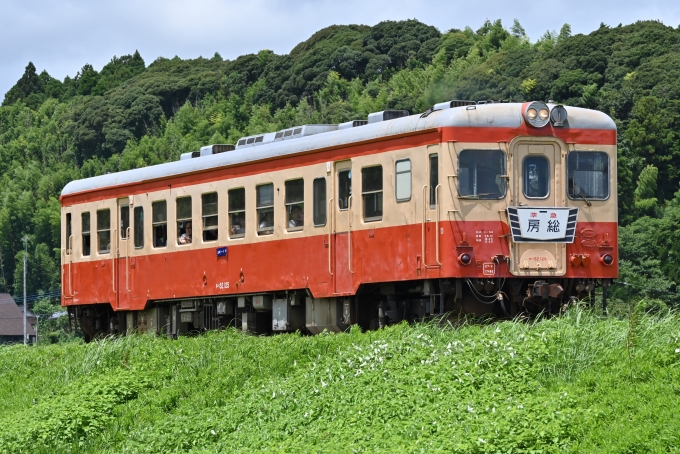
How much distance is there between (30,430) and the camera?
45.7 feet

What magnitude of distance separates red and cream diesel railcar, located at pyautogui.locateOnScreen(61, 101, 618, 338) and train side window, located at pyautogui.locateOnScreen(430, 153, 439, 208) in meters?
0.03

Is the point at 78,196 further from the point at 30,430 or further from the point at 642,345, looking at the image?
the point at 642,345

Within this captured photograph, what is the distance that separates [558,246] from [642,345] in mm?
5203

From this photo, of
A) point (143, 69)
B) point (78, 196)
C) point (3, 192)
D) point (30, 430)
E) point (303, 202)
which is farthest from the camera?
point (143, 69)

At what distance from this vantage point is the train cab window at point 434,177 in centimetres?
1720

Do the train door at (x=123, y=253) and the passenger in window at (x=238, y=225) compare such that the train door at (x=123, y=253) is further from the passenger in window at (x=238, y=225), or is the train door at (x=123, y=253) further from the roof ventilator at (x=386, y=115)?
the roof ventilator at (x=386, y=115)

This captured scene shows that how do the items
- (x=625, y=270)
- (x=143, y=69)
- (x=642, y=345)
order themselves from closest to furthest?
1. (x=642, y=345)
2. (x=625, y=270)
3. (x=143, y=69)

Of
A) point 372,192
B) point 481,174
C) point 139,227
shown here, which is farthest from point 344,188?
point 139,227

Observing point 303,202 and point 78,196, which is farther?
point 78,196

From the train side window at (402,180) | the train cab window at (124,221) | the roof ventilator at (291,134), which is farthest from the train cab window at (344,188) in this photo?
the train cab window at (124,221)

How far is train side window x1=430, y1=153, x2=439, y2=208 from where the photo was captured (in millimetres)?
17203

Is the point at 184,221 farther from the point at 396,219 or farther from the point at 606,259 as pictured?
the point at 606,259

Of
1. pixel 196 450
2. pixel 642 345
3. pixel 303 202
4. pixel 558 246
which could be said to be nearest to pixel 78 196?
pixel 303 202

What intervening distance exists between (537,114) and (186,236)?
25.4 ft
